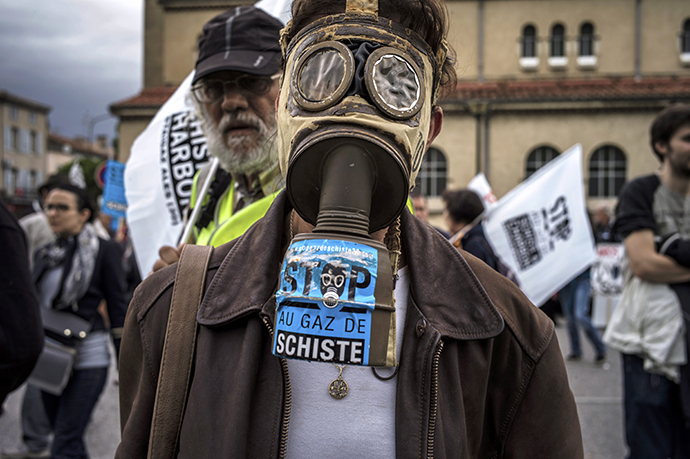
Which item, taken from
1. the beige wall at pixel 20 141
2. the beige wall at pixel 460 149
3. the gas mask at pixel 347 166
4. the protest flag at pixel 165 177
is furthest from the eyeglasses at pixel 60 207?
the beige wall at pixel 20 141

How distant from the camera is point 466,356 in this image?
49.0 inches

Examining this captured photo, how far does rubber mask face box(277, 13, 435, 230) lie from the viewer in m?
1.09

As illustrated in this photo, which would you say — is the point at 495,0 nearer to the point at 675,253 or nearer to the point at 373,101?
the point at 675,253

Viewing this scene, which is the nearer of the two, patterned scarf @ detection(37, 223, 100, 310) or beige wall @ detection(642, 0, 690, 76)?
patterned scarf @ detection(37, 223, 100, 310)

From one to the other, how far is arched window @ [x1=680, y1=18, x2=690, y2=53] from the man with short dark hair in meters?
19.6

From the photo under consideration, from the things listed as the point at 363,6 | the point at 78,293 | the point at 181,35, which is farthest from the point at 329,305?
the point at 181,35

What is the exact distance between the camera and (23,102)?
52.2 m

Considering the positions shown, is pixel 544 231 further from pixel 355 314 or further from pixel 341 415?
pixel 355 314

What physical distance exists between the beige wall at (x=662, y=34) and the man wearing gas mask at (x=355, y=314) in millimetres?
21370

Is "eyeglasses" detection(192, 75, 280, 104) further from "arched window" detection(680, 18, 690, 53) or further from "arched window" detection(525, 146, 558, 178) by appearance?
"arched window" detection(680, 18, 690, 53)

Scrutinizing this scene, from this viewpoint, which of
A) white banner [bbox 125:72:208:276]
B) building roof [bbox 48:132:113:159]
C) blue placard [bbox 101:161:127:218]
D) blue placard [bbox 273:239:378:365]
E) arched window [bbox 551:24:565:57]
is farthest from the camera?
building roof [bbox 48:132:113:159]

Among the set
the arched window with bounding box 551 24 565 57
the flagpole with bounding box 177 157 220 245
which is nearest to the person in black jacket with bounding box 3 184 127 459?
the flagpole with bounding box 177 157 220 245

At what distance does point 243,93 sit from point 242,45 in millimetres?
174

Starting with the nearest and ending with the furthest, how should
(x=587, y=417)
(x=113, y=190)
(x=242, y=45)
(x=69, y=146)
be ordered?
(x=242, y=45), (x=587, y=417), (x=113, y=190), (x=69, y=146)
